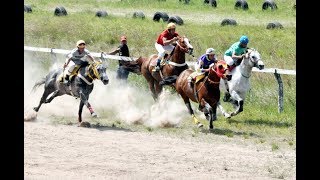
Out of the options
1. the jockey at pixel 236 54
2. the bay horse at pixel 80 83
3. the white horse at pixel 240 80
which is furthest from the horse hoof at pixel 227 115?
the bay horse at pixel 80 83

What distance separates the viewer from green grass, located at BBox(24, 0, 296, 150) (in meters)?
18.7

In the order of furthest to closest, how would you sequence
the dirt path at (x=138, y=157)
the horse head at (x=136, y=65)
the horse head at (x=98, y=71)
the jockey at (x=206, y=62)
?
the horse head at (x=136, y=65)
the jockey at (x=206, y=62)
the horse head at (x=98, y=71)
the dirt path at (x=138, y=157)

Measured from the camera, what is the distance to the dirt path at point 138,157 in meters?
13.4

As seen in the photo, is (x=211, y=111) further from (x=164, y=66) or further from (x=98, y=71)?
(x=164, y=66)

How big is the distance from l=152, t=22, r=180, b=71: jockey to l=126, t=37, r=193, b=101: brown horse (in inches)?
10.0

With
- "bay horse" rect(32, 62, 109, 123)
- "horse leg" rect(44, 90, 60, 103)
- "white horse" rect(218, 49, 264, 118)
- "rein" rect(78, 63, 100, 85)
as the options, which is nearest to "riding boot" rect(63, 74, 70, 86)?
"bay horse" rect(32, 62, 109, 123)

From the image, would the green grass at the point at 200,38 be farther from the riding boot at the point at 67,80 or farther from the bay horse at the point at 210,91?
the riding boot at the point at 67,80

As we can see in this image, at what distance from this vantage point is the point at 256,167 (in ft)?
46.6

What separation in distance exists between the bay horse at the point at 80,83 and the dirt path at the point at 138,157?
3.22 ft

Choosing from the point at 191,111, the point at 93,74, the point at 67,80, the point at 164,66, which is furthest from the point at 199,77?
the point at 67,80

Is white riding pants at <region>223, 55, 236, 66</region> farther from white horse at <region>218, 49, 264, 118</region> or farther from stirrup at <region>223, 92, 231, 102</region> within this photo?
stirrup at <region>223, 92, 231, 102</region>

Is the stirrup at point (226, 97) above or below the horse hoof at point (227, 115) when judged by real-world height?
above
